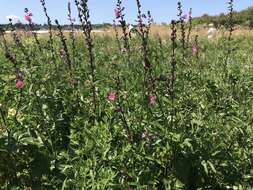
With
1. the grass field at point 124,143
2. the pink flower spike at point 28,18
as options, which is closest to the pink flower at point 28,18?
the pink flower spike at point 28,18

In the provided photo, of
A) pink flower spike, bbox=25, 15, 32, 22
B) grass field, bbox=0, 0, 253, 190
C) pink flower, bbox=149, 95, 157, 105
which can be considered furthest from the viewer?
pink flower spike, bbox=25, 15, 32, 22

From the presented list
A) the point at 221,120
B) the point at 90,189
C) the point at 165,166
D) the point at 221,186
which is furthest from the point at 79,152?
the point at 221,120

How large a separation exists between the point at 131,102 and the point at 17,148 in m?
2.29

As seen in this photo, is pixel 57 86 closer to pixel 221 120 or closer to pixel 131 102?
pixel 131 102

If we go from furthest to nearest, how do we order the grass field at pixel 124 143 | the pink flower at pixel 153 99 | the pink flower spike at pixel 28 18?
the pink flower spike at pixel 28 18 → the pink flower at pixel 153 99 → the grass field at pixel 124 143

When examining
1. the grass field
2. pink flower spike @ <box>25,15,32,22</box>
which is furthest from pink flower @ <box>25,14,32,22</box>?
the grass field

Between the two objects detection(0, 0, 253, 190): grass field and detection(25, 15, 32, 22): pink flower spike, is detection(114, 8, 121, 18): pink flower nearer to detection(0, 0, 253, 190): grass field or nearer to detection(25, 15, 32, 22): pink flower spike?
detection(0, 0, 253, 190): grass field

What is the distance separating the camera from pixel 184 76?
8.50 meters

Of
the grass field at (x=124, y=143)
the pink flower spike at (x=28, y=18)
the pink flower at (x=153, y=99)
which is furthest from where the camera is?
the pink flower spike at (x=28, y=18)

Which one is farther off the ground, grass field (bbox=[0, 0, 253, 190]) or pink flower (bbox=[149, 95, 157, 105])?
pink flower (bbox=[149, 95, 157, 105])

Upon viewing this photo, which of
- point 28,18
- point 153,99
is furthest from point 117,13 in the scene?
point 28,18

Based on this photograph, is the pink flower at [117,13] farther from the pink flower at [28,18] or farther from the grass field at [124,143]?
the pink flower at [28,18]

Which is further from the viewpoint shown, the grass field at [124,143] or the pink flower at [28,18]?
the pink flower at [28,18]

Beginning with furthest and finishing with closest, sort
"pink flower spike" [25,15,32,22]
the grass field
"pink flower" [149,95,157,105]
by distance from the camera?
"pink flower spike" [25,15,32,22], "pink flower" [149,95,157,105], the grass field
